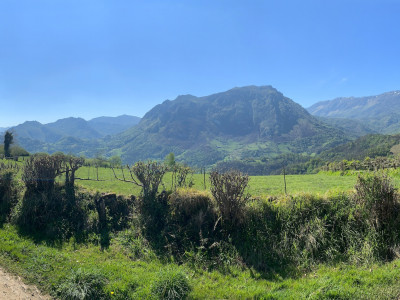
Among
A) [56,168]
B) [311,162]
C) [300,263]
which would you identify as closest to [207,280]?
[300,263]

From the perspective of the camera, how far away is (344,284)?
6488mm

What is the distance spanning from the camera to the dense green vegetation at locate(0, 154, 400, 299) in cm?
695

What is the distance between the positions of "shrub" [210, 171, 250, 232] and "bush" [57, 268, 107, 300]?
5155mm

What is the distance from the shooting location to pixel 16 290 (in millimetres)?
7000

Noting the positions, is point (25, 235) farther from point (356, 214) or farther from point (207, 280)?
point (356, 214)

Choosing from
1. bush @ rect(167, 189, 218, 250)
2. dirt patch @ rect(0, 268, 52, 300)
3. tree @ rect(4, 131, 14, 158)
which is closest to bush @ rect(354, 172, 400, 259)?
bush @ rect(167, 189, 218, 250)

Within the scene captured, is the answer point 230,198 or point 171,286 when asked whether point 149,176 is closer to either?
point 230,198

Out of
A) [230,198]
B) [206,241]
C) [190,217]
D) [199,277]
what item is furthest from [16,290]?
[230,198]

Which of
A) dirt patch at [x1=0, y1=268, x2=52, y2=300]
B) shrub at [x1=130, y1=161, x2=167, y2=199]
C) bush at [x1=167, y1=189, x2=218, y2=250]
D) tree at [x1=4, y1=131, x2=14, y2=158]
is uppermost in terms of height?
tree at [x1=4, y1=131, x2=14, y2=158]

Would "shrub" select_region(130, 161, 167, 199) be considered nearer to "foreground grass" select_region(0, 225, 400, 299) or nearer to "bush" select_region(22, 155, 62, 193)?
"foreground grass" select_region(0, 225, 400, 299)

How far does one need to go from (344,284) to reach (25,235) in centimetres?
1263

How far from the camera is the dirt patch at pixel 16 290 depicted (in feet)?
22.1

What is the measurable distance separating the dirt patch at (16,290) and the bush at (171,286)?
3.30 m

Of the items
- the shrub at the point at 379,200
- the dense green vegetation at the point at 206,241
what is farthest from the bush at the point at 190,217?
the shrub at the point at 379,200
